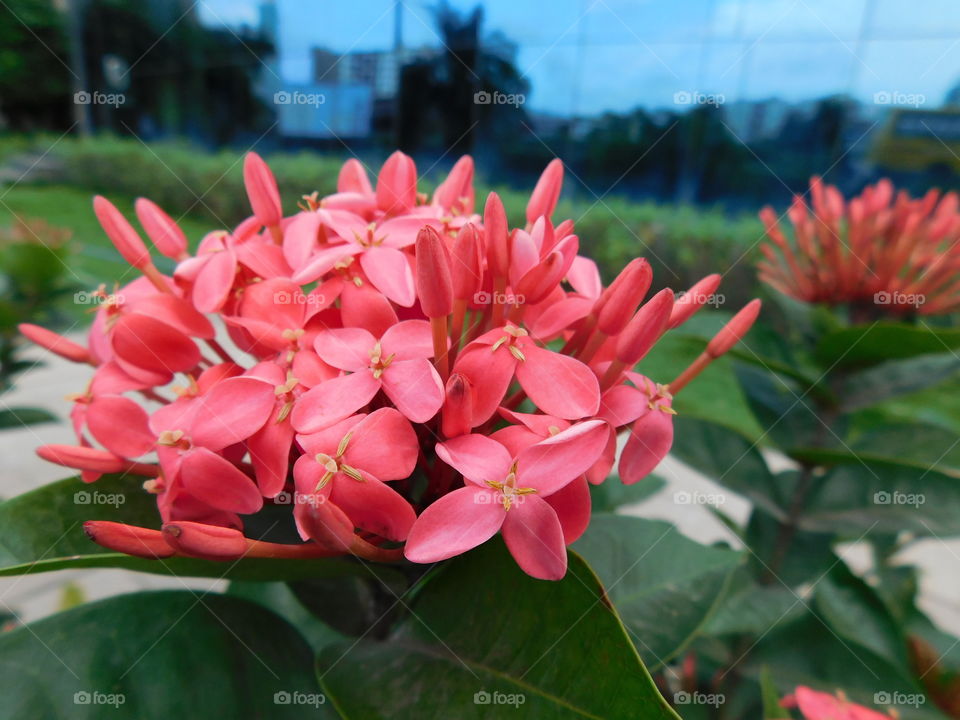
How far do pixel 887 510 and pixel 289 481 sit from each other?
85cm

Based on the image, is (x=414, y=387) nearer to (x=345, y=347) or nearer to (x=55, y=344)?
(x=345, y=347)

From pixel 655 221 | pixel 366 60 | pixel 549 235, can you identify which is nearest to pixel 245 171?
pixel 549 235

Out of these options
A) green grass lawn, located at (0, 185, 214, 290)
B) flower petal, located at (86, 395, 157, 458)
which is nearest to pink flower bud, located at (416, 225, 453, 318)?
flower petal, located at (86, 395, 157, 458)

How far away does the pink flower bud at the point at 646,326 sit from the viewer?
0.39 metres

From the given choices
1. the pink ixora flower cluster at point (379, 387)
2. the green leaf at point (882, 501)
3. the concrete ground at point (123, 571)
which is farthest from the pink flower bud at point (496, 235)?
the concrete ground at point (123, 571)

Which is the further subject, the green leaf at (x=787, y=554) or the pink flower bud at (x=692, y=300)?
the green leaf at (x=787, y=554)

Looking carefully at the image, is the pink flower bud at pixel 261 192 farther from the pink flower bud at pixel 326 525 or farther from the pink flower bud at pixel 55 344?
the pink flower bud at pixel 326 525

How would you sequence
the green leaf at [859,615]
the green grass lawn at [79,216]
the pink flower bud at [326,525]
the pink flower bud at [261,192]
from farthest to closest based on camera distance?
the green grass lawn at [79,216] → the green leaf at [859,615] → the pink flower bud at [261,192] → the pink flower bud at [326,525]

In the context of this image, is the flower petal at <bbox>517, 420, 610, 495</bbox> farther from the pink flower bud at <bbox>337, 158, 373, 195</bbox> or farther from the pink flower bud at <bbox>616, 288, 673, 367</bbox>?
the pink flower bud at <bbox>337, 158, 373, 195</bbox>

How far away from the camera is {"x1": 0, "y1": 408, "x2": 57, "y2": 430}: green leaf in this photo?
3.60 feet

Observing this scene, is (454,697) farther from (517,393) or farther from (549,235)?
(549,235)

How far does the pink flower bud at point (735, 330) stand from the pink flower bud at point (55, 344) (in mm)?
504

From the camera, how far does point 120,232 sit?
1.64ft

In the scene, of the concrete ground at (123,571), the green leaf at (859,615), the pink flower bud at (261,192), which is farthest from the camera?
the concrete ground at (123,571)
